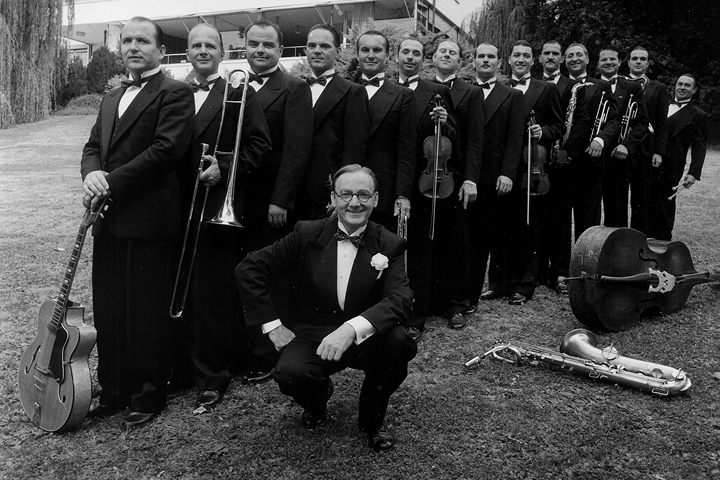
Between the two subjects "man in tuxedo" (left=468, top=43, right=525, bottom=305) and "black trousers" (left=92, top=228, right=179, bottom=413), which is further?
"man in tuxedo" (left=468, top=43, right=525, bottom=305)

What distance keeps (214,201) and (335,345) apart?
1.22m

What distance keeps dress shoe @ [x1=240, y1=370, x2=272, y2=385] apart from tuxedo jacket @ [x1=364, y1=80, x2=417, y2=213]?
4.37ft

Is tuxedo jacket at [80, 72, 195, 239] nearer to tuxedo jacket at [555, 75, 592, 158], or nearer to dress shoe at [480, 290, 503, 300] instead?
dress shoe at [480, 290, 503, 300]

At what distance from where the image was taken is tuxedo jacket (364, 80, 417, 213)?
4234 mm

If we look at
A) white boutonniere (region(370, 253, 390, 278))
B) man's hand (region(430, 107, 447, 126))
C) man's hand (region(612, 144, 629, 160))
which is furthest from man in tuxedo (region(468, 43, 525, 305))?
white boutonniere (region(370, 253, 390, 278))

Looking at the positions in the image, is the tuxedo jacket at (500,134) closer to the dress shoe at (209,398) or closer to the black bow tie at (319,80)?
the black bow tie at (319,80)

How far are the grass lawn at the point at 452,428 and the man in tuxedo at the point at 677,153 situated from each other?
2.18 meters

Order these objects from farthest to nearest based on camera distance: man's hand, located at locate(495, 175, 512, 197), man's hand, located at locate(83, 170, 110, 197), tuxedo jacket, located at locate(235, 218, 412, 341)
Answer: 1. man's hand, located at locate(495, 175, 512, 197)
2. man's hand, located at locate(83, 170, 110, 197)
3. tuxedo jacket, located at locate(235, 218, 412, 341)

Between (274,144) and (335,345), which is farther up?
(274,144)

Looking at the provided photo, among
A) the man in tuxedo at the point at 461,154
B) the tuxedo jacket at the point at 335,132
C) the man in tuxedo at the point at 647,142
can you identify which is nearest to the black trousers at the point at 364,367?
the tuxedo jacket at the point at 335,132

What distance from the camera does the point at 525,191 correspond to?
17.0 ft

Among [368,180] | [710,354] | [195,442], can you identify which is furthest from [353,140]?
[710,354]

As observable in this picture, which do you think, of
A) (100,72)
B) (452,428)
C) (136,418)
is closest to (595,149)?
(452,428)

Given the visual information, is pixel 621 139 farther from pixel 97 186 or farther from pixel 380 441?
pixel 97 186
